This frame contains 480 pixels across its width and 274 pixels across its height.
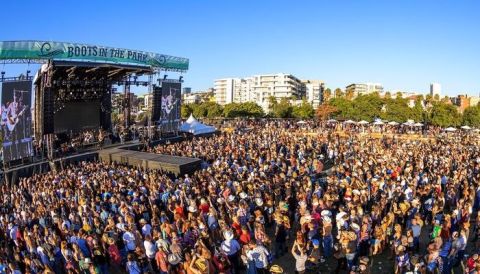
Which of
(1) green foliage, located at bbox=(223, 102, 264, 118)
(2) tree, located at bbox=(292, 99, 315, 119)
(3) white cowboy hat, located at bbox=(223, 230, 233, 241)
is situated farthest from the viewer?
(1) green foliage, located at bbox=(223, 102, 264, 118)

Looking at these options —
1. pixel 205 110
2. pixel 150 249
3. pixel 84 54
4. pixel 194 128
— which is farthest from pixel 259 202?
pixel 205 110

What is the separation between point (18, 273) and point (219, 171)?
347 inches

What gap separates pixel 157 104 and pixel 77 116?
6.30 m

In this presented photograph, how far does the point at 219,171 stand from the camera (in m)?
14.9

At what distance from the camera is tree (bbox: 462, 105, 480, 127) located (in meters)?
43.2

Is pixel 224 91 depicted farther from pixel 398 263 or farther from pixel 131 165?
pixel 398 263

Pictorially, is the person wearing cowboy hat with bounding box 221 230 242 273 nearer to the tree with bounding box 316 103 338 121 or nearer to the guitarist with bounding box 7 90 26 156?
the guitarist with bounding box 7 90 26 156

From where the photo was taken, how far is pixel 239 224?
8086 mm

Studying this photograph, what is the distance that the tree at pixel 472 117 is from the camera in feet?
142

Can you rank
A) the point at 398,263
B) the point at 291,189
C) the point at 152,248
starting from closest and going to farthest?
the point at 398,263, the point at 152,248, the point at 291,189

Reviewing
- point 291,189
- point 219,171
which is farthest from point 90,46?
point 291,189

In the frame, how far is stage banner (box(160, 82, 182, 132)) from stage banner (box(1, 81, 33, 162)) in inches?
431

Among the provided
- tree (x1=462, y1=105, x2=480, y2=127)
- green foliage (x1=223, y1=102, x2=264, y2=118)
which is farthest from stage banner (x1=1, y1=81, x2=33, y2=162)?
tree (x1=462, y1=105, x2=480, y2=127)

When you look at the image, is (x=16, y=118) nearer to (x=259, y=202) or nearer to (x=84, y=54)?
(x=84, y=54)
